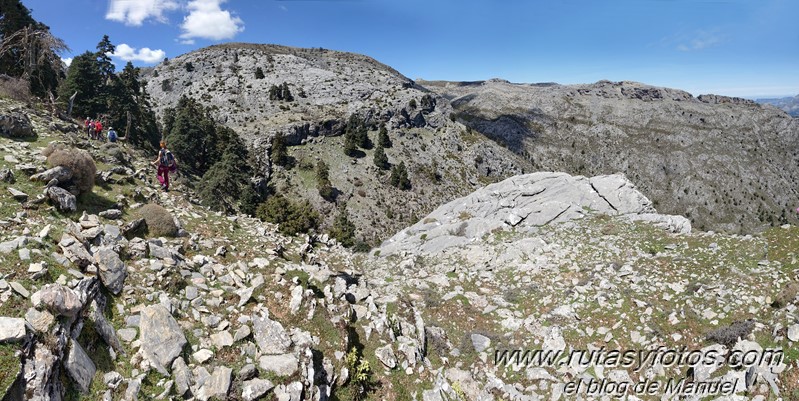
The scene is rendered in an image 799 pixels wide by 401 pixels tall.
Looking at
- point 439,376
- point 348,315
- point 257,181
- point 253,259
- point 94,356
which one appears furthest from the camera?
point 257,181

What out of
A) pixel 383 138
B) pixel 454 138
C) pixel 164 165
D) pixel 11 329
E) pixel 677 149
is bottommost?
pixel 677 149

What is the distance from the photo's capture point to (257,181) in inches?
2350

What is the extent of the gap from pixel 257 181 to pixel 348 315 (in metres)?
52.3

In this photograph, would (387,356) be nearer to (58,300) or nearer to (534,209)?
(58,300)

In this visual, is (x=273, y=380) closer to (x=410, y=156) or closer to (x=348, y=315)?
(x=348, y=315)

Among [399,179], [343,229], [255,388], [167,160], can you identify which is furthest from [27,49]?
[399,179]

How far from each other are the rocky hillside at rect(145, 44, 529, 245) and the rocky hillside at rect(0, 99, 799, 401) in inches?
1629

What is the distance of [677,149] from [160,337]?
7974 inches

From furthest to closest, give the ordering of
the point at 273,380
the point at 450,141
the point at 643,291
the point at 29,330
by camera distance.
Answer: the point at 450,141 → the point at 643,291 → the point at 273,380 → the point at 29,330

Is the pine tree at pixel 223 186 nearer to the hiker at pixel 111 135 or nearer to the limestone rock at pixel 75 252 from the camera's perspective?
the hiker at pixel 111 135

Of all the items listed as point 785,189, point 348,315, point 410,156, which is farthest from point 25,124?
point 785,189

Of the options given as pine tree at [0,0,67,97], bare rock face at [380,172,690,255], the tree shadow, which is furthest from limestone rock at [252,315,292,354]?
pine tree at [0,0,67,97]

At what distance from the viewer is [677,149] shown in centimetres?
16075

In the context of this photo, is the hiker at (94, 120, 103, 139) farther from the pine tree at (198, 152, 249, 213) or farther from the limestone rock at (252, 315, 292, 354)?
the limestone rock at (252, 315, 292, 354)
